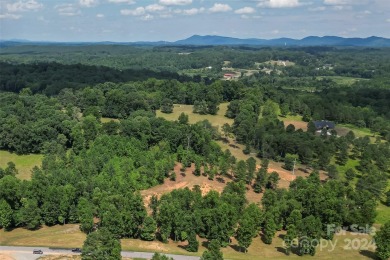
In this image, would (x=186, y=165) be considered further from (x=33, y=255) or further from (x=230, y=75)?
(x=230, y=75)

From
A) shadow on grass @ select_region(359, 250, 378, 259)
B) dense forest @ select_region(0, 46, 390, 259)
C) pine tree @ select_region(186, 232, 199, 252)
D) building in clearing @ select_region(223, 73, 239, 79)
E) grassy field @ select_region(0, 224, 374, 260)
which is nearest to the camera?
grassy field @ select_region(0, 224, 374, 260)

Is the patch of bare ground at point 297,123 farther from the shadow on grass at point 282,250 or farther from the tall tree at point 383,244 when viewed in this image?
the shadow on grass at point 282,250

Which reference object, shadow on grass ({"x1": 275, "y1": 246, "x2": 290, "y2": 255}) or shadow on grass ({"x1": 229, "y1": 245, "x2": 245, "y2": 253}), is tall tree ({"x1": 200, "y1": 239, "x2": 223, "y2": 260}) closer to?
shadow on grass ({"x1": 229, "y1": 245, "x2": 245, "y2": 253})

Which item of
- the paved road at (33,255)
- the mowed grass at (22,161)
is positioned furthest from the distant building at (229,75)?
the paved road at (33,255)

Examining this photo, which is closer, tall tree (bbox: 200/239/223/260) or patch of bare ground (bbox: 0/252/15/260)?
tall tree (bbox: 200/239/223/260)

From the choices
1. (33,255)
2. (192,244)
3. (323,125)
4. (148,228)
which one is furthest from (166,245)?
(323,125)

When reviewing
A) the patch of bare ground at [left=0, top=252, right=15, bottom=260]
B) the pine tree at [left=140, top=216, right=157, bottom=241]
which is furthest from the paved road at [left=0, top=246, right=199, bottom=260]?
the pine tree at [left=140, top=216, right=157, bottom=241]
